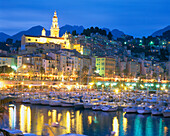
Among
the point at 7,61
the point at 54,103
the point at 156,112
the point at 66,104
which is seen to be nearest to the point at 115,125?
the point at 156,112

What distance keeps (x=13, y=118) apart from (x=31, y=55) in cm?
5147

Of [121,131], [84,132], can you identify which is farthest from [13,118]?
[121,131]

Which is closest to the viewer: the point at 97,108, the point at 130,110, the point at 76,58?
the point at 130,110

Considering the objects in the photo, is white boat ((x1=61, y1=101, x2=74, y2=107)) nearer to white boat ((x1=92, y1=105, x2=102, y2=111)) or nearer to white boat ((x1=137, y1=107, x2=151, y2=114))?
white boat ((x1=92, y1=105, x2=102, y2=111))

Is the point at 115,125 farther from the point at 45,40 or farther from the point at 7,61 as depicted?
the point at 45,40

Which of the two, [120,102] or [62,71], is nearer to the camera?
[120,102]

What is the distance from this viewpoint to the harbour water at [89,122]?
2688cm

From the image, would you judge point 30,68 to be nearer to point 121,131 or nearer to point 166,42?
point 121,131

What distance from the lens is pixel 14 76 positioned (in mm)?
74312

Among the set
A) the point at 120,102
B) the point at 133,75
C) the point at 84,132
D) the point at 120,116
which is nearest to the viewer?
the point at 84,132

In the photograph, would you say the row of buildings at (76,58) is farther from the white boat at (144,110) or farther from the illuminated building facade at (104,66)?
the white boat at (144,110)

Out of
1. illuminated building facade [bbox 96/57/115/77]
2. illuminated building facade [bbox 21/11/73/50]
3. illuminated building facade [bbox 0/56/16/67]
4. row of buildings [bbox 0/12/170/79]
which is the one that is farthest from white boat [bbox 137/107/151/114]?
illuminated building facade [bbox 21/11/73/50]

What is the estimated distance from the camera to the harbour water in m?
26.9

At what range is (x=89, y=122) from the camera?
3170 centimetres
